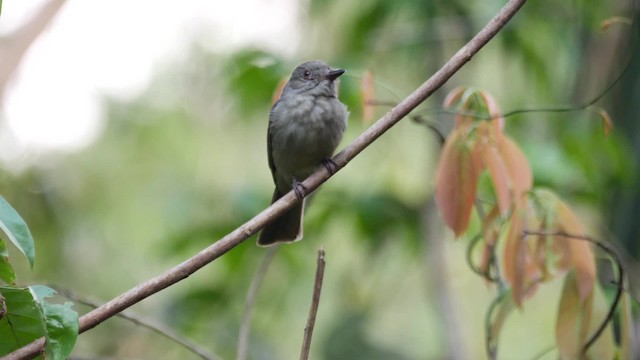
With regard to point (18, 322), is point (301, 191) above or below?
above

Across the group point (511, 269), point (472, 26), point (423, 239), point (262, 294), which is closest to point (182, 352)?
point (262, 294)

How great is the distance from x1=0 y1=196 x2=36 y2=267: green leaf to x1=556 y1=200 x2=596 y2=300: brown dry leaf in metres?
1.62

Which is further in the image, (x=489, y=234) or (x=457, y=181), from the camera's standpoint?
(x=489, y=234)

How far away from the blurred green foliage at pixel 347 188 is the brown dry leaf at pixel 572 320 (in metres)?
0.74

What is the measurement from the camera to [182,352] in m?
5.78

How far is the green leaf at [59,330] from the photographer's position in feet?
5.90

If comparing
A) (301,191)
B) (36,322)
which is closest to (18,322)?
(36,322)

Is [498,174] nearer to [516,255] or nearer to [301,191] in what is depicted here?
[516,255]

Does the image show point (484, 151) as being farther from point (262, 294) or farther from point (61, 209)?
point (61, 209)

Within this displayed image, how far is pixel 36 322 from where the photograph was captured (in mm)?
2006

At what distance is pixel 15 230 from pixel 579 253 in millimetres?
1707

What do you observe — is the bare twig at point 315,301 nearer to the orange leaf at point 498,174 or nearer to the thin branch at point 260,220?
the thin branch at point 260,220

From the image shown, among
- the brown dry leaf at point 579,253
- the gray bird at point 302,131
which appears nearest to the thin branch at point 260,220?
the brown dry leaf at point 579,253

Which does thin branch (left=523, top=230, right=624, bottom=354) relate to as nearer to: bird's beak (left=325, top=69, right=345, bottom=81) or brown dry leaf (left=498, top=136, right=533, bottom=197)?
brown dry leaf (left=498, top=136, right=533, bottom=197)
